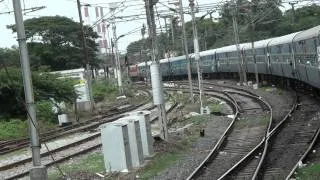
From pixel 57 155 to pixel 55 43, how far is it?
55.7 metres

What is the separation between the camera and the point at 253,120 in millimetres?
23422

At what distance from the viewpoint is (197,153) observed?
17.3 metres

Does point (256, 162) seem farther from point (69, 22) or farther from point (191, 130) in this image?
point (69, 22)

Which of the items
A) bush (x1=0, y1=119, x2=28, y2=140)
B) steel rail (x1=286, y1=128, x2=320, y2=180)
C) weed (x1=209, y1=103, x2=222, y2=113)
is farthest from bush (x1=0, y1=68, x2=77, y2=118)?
steel rail (x1=286, y1=128, x2=320, y2=180)

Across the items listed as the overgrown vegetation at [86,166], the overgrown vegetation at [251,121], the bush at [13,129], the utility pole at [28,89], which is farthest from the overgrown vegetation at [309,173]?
the bush at [13,129]

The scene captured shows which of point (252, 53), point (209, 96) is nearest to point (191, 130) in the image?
point (209, 96)

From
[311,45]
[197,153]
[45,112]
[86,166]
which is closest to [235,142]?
[197,153]

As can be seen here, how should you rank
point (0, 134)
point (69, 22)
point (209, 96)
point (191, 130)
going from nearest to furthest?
point (191, 130) < point (0, 134) < point (209, 96) < point (69, 22)

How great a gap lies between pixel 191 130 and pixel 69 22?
58.1 m

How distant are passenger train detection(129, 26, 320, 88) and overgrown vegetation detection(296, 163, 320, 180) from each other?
377 inches

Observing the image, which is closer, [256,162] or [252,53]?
[256,162]

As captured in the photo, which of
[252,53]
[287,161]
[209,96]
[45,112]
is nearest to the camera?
[287,161]

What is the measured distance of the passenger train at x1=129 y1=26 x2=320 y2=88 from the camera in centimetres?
2420

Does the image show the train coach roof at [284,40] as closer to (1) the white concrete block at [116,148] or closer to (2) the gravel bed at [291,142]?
(2) the gravel bed at [291,142]
